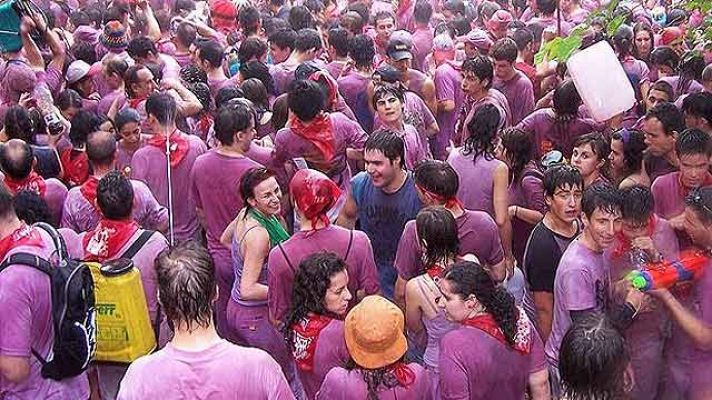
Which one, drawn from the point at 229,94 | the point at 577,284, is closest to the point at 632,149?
the point at 577,284

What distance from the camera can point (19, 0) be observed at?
7340mm

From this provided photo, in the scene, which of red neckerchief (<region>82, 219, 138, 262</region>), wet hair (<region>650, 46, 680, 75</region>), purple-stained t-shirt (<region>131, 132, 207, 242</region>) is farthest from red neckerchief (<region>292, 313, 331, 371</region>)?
wet hair (<region>650, 46, 680, 75</region>)

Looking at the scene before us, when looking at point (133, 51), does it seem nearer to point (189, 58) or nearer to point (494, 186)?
point (189, 58)

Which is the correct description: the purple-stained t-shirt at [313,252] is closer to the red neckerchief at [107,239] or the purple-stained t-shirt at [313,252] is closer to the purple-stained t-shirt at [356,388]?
the red neckerchief at [107,239]

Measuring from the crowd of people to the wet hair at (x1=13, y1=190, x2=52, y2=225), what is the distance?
14 mm

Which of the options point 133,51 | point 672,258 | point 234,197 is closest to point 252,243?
point 234,197

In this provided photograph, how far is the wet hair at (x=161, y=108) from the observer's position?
18.7 feet

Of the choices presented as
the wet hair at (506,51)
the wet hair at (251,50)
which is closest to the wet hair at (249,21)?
the wet hair at (251,50)

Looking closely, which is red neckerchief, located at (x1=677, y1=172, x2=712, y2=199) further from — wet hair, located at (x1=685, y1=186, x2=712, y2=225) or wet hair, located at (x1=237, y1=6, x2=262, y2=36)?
wet hair, located at (x1=237, y1=6, x2=262, y2=36)

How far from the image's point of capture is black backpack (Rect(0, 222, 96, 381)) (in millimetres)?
3693

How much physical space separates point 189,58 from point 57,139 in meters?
2.43

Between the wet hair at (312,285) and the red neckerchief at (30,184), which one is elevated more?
the wet hair at (312,285)

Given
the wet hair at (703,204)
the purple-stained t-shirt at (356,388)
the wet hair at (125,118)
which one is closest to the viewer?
the purple-stained t-shirt at (356,388)

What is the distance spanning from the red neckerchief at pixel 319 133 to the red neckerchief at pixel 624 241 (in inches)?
84.2
